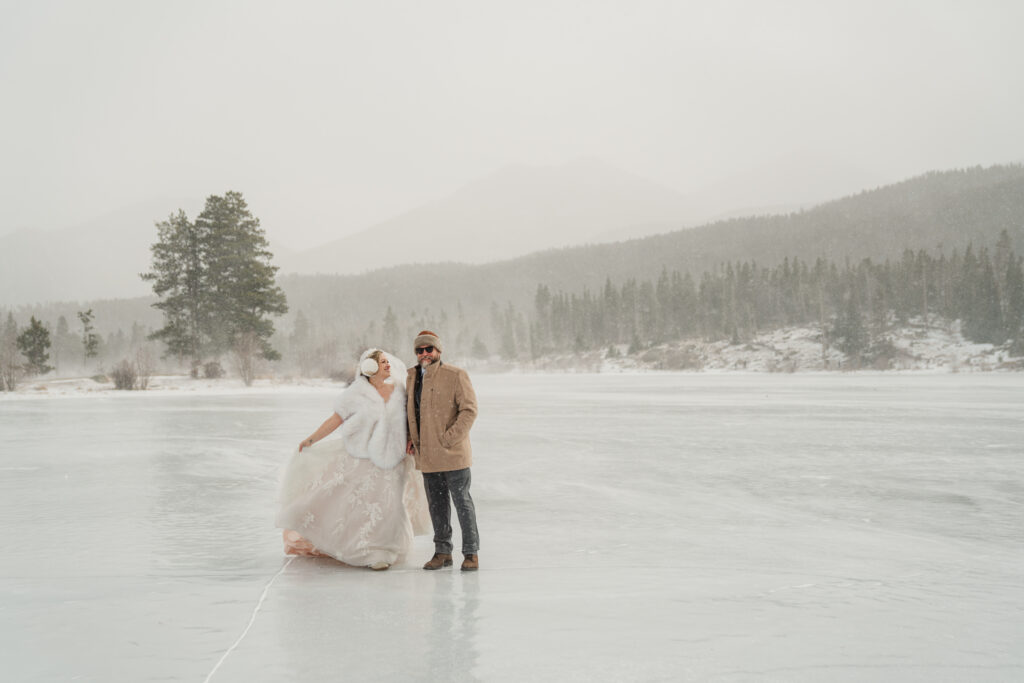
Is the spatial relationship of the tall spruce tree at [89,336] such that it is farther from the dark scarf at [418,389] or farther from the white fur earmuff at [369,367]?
the dark scarf at [418,389]

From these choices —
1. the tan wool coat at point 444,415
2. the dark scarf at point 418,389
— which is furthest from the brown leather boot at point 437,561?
the dark scarf at point 418,389

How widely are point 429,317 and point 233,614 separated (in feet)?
494

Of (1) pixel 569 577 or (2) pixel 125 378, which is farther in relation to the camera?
(2) pixel 125 378

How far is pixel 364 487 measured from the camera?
5629 mm

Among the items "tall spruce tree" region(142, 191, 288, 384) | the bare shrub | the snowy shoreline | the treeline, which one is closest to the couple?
the snowy shoreline

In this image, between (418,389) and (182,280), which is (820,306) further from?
(418,389)

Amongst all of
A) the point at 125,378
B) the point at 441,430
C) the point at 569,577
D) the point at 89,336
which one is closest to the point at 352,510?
the point at 441,430

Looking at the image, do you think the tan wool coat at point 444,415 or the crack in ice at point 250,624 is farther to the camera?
the tan wool coat at point 444,415

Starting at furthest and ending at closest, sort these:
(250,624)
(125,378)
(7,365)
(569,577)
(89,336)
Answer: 1. (89,336)
2. (125,378)
3. (7,365)
4. (569,577)
5. (250,624)

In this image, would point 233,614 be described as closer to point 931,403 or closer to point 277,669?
point 277,669

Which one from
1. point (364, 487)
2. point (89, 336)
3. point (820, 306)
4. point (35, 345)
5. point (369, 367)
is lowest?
point (364, 487)

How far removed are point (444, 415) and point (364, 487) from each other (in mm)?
853

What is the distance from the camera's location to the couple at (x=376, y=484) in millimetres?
5500

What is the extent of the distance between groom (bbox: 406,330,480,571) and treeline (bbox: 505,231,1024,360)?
66297mm
